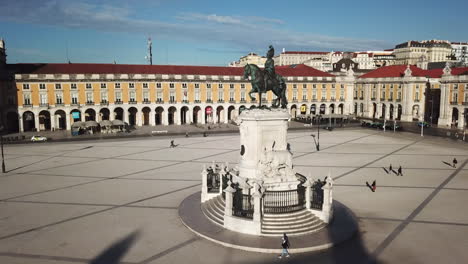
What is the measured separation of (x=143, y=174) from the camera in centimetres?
2933

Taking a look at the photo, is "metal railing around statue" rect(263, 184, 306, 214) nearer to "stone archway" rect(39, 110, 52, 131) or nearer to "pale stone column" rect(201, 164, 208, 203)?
"pale stone column" rect(201, 164, 208, 203)

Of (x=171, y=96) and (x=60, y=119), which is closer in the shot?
(x=60, y=119)

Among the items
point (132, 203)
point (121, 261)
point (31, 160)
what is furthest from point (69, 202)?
point (31, 160)

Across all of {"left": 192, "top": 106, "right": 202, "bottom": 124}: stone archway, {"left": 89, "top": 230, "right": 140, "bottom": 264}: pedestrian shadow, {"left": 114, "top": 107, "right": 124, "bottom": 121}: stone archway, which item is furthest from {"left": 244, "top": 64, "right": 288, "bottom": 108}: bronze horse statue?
{"left": 192, "top": 106, "right": 202, "bottom": 124}: stone archway

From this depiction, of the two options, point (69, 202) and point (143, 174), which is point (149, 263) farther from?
point (143, 174)

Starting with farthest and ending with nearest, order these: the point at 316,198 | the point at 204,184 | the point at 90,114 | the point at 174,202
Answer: the point at 90,114, the point at 174,202, the point at 204,184, the point at 316,198

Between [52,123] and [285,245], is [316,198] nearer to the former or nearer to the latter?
[285,245]

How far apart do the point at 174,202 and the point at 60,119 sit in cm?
5161

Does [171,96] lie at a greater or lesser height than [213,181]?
greater

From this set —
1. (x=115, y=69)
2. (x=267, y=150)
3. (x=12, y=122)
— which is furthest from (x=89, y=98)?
(x=267, y=150)

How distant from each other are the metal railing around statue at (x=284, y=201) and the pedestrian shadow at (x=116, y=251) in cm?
625

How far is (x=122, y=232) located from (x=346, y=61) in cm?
11318

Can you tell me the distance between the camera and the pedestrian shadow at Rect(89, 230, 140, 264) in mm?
14398

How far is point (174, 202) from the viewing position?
71.0ft
